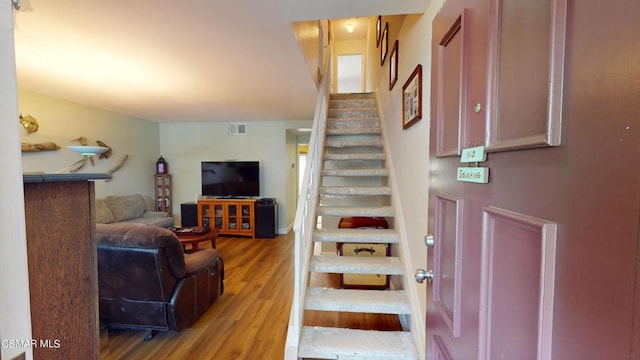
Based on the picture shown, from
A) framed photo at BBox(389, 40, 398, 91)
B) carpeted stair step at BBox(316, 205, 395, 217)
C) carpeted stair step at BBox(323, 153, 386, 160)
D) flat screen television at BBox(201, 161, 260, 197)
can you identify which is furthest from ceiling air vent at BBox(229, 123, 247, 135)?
carpeted stair step at BBox(316, 205, 395, 217)

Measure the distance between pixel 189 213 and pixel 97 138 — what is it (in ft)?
6.20

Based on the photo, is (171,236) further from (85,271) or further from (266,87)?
(266,87)

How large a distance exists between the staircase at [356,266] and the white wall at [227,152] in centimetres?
195

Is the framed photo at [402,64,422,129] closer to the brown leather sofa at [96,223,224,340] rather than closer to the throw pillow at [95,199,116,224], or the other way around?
the brown leather sofa at [96,223,224,340]

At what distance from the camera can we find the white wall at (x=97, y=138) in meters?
3.46

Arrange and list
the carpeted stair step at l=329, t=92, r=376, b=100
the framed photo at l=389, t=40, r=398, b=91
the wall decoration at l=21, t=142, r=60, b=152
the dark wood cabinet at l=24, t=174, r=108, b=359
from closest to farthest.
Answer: the dark wood cabinet at l=24, t=174, r=108, b=359 → the framed photo at l=389, t=40, r=398, b=91 → the wall decoration at l=21, t=142, r=60, b=152 → the carpeted stair step at l=329, t=92, r=376, b=100

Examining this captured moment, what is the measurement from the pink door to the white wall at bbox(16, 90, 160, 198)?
4.14 metres

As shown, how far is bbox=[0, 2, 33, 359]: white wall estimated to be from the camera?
0.42 meters

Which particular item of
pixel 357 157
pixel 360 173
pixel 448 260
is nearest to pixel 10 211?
pixel 448 260

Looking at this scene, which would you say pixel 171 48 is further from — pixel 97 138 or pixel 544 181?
pixel 97 138

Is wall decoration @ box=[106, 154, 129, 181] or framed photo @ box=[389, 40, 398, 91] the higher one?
framed photo @ box=[389, 40, 398, 91]

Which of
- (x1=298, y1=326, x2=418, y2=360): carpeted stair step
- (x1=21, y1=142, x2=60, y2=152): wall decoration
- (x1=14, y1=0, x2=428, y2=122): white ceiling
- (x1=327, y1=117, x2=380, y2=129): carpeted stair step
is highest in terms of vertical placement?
(x1=14, y1=0, x2=428, y2=122): white ceiling

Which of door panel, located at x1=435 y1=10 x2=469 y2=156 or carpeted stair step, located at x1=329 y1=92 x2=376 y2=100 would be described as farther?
carpeted stair step, located at x1=329 y1=92 x2=376 y2=100

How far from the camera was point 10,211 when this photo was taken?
0.43 m
